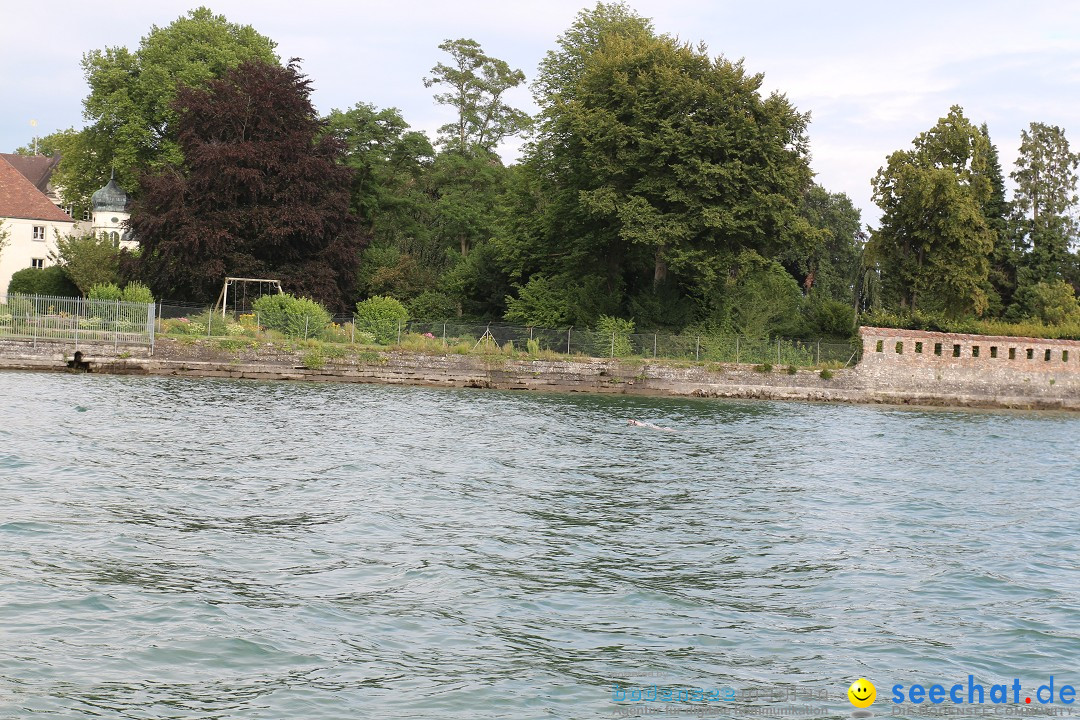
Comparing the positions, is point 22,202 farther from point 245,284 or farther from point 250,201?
point 245,284

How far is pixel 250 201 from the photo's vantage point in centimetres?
5047

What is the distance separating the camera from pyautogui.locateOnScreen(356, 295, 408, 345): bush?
42.9 metres

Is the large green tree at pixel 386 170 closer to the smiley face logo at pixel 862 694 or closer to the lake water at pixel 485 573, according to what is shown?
the lake water at pixel 485 573

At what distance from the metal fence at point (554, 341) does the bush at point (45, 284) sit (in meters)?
15.2

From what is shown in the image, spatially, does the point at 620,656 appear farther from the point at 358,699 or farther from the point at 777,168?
the point at 777,168

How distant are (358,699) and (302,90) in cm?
4909

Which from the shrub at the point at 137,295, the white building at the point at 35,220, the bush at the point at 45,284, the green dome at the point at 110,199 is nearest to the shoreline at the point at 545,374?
the shrub at the point at 137,295

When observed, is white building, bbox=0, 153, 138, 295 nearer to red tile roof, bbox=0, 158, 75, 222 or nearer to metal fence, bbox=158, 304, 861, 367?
red tile roof, bbox=0, 158, 75, 222

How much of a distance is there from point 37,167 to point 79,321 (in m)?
72.5

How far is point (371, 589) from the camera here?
36.7 ft

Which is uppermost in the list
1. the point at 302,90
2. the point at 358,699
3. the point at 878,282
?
the point at 302,90

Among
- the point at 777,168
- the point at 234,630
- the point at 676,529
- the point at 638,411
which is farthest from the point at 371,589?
the point at 777,168

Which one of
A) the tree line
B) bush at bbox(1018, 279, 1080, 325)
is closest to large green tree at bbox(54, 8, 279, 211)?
the tree line

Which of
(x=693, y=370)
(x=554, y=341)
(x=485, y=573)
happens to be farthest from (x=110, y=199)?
(x=485, y=573)
